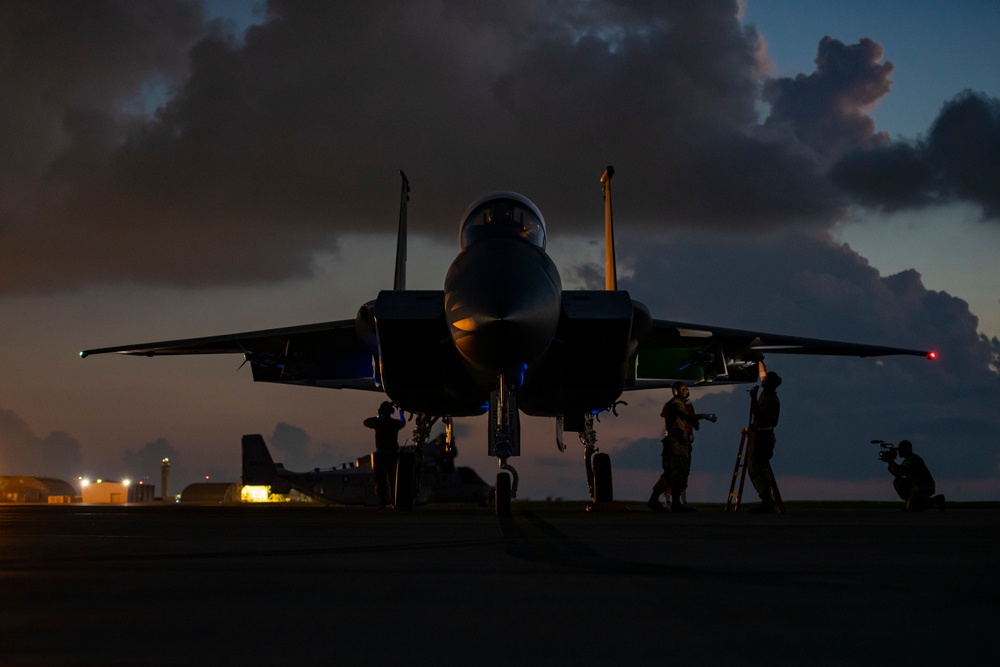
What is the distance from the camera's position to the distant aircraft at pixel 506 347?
1087cm

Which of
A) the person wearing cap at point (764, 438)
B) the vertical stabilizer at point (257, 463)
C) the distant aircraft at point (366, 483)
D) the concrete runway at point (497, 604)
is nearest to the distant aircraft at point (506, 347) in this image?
the person wearing cap at point (764, 438)

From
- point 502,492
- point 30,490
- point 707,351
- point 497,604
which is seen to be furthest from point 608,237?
→ point 30,490

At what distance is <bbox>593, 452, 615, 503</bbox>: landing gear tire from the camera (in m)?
15.1

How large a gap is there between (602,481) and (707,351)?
2.92m

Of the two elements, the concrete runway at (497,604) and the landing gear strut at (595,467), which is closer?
the concrete runway at (497,604)

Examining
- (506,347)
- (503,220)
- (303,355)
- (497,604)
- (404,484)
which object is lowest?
(497,604)

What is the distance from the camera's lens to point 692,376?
16828 millimetres

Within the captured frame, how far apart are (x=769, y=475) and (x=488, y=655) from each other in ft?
38.6

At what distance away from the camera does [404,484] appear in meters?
13.6

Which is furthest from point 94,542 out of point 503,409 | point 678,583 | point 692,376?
point 692,376

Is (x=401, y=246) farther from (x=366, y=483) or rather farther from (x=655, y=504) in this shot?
(x=366, y=483)

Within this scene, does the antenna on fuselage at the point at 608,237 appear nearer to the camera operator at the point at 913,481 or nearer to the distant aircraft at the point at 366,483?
the camera operator at the point at 913,481

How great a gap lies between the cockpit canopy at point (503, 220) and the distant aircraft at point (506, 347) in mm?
21

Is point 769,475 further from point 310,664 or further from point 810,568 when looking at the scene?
point 310,664
